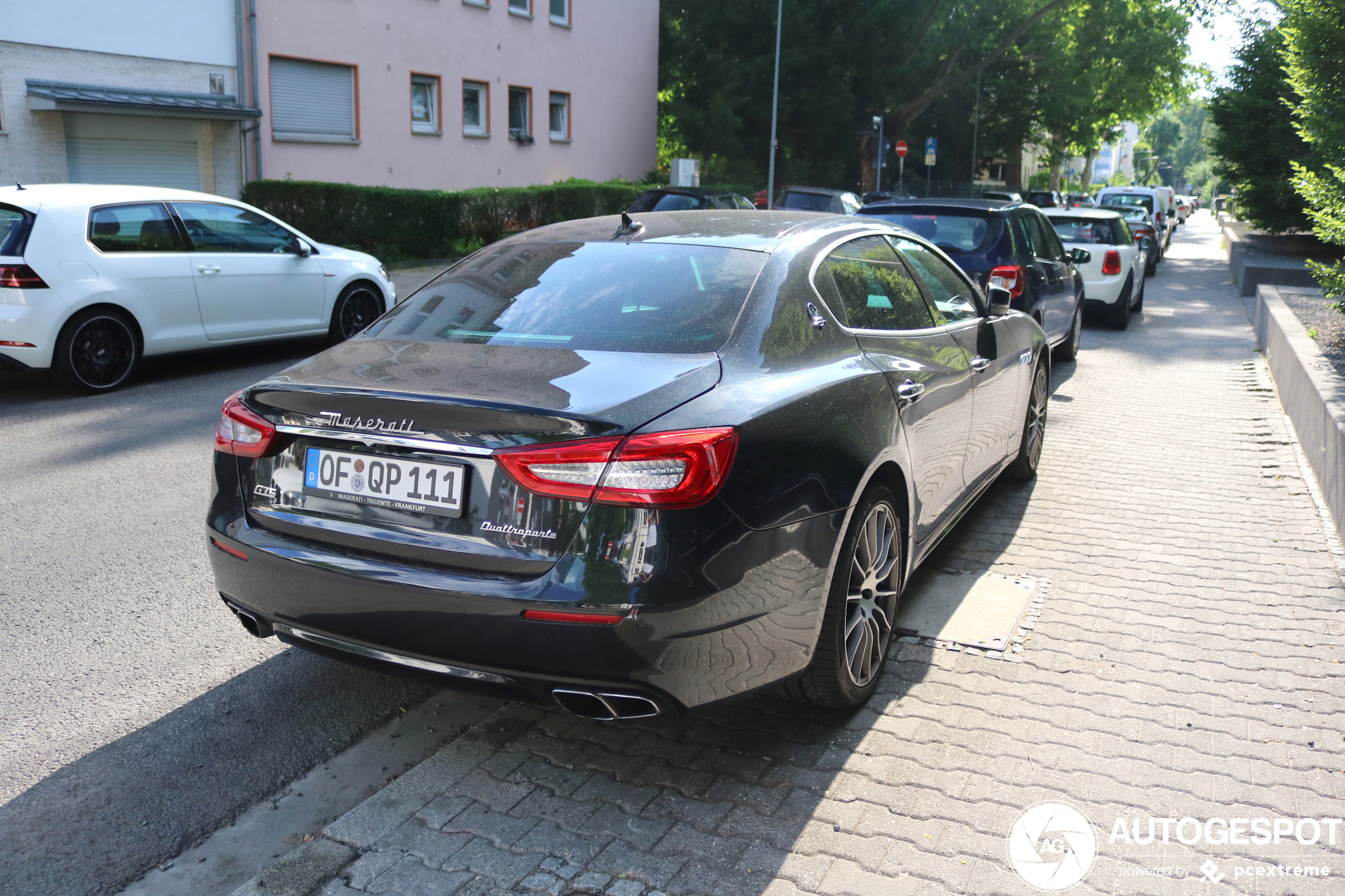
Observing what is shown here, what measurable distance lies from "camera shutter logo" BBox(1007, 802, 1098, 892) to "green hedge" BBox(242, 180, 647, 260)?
15.4 metres

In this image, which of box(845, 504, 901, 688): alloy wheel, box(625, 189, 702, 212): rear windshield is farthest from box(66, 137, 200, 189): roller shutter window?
Result: box(845, 504, 901, 688): alloy wheel

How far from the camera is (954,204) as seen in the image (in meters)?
10.1

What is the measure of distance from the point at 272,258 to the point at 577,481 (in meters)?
8.58

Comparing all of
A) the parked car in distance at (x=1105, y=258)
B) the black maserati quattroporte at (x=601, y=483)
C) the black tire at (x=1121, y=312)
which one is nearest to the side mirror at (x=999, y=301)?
the black maserati quattroporte at (x=601, y=483)

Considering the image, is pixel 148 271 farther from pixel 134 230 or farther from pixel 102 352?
pixel 102 352

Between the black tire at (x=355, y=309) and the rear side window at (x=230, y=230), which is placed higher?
the rear side window at (x=230, y=230)

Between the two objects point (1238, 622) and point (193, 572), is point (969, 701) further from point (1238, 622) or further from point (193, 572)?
point (193, 572)

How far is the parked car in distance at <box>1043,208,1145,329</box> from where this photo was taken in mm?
14500

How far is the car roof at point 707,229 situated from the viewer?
4062 mm

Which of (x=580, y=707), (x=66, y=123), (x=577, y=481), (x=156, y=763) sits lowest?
(x=156, y=763)

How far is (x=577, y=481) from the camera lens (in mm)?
2824

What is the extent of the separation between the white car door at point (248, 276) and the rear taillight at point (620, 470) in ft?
26.1

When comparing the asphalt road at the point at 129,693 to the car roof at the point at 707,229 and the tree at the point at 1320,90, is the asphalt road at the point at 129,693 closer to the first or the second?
the car roof at the point at 707,229

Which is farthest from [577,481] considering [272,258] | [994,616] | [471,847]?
[272,258]
